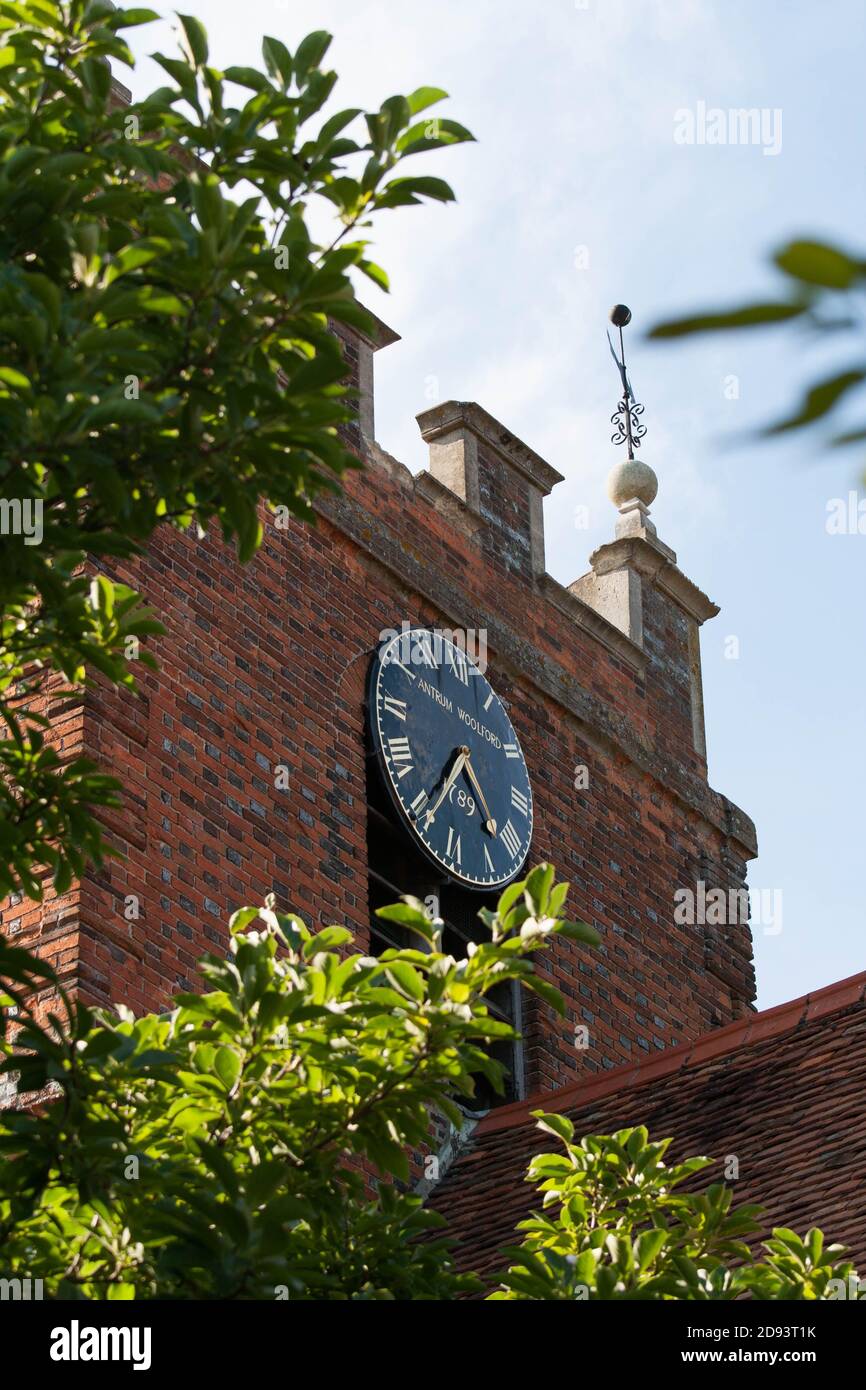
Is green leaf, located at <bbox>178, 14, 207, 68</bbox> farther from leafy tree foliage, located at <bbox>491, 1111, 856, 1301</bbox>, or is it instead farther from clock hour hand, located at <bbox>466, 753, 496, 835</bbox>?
clock hour hand, located at <bbox>466, 753, 496, 835</bbox>

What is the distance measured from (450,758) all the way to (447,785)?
7.9 inches

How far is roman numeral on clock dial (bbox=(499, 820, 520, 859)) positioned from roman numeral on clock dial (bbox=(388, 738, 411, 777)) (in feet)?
2.93

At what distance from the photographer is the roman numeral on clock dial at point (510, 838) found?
505 inches

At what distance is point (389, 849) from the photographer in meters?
12.5

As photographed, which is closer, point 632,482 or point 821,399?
point 821,399

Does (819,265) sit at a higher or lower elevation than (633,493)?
lower

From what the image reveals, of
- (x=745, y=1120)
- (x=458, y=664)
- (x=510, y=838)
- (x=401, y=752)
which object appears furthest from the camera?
(x=458, y=664)

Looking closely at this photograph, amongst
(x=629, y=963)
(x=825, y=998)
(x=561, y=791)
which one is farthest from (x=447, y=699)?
(x=825, y=998)

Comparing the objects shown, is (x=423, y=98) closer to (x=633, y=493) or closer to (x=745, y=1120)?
(x=745, y=1120)

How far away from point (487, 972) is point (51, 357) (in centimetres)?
180

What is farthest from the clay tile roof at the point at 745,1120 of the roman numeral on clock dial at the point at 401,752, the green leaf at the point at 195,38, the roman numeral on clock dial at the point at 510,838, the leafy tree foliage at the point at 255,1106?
the green leaf at the point at 195,38

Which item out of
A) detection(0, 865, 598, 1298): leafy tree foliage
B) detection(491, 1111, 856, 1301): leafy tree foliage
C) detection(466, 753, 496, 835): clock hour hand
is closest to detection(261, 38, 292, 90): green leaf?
detection(0, 865, 598, 1298): leafy tree foliage

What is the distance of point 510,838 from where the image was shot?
12.9 metres

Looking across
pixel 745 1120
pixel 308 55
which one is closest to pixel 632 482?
pixel 745 1120
